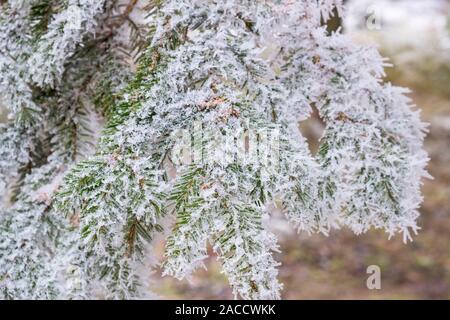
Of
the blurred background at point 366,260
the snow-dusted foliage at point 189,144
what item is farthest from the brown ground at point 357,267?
the snow-dusted foliage at point 189,144

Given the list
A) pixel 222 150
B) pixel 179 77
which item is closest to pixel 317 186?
pixel 222 150

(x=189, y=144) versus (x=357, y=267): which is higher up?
(x=357, y=267)

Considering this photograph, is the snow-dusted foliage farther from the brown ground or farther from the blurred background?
the brown ground

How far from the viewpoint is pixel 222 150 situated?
84 cm

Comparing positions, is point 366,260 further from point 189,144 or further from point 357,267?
point 189,144

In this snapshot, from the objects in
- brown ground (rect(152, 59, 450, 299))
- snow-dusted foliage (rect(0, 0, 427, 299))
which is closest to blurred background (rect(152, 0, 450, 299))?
brown ground (rect(152, 59, 450, 299))

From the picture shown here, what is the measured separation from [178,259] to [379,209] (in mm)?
426

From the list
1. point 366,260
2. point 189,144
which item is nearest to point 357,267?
point 366,260

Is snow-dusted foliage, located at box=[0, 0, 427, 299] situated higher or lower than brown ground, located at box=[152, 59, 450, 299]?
lower

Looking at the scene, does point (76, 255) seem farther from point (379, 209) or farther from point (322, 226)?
point (379, 209)

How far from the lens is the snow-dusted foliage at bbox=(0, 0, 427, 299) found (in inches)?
33.0

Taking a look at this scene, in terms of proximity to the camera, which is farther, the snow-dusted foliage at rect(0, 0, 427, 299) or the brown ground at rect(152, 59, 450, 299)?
the brown ground at rect(152, 59, 450, 299)

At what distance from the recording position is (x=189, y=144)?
879 mm
